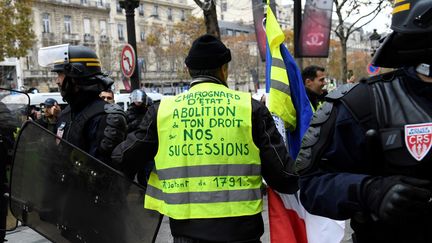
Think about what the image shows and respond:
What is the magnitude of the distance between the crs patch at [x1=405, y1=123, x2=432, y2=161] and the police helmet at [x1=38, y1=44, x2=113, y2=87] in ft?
7.97

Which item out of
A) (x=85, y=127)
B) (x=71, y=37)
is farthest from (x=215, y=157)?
(x=71, y=37)

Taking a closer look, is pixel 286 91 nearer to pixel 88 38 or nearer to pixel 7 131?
pixel 7 131

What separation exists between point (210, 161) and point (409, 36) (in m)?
1.11

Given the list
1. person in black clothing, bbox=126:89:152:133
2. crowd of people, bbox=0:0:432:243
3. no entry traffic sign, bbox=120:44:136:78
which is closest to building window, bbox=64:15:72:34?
no entry traffic sign, bbox=120:44:136:78

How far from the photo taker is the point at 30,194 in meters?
3.06

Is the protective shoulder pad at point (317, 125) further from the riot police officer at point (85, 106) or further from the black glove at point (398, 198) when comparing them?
the riot police officer at point (85, 106)

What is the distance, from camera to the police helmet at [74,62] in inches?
135

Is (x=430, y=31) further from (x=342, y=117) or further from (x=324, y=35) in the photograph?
(x=324, y=35)

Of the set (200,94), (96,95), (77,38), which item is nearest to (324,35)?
(96,95)

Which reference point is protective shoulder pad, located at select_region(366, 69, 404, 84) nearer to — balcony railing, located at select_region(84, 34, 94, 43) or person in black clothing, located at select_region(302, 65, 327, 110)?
person in black clothing, located at select_region(302, 65, 327, 110)

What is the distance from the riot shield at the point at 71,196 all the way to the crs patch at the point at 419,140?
64.9 inches

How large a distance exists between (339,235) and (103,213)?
1560 mm

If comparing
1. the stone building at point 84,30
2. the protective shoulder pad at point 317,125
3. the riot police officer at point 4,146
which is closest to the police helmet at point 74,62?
the riot police officer at point 4,146

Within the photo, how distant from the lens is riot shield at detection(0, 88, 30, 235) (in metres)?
3.60
